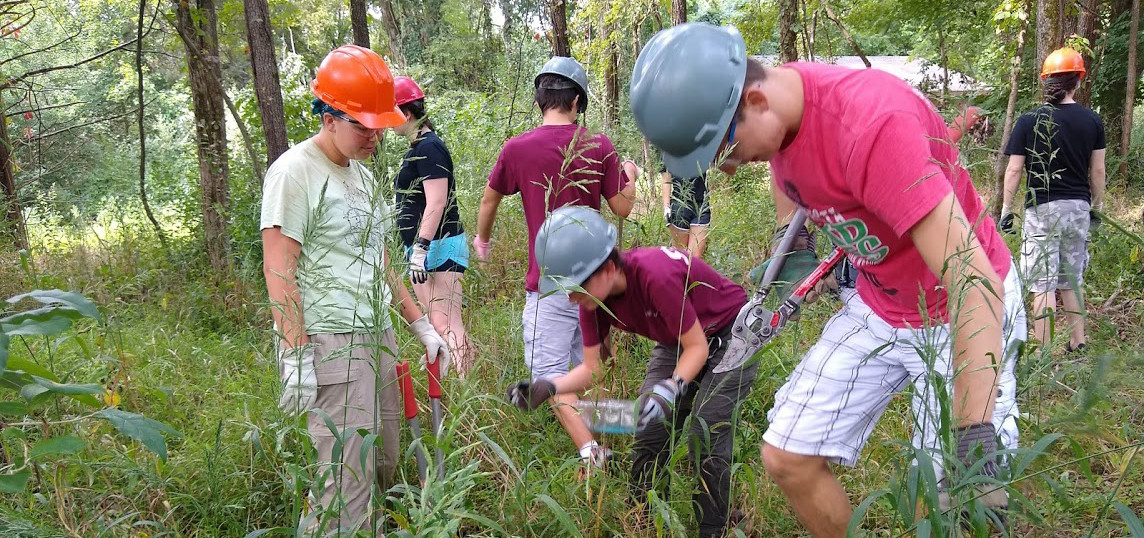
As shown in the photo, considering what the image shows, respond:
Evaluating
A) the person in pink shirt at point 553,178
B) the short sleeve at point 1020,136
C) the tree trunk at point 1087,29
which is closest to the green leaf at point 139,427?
the person in pink shirt at point 553,178

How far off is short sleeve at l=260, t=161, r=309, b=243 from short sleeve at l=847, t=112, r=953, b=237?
66.2 inches

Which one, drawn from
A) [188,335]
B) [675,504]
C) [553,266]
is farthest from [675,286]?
[188,335]

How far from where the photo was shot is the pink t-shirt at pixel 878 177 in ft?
4.76

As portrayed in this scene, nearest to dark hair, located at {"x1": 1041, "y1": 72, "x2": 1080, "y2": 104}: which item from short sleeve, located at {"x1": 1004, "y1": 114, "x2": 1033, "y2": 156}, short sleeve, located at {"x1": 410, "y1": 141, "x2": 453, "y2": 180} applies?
short sleeve, located at {"x1": 1004, "y1": 114, "x2": 1033, "y2": 156}

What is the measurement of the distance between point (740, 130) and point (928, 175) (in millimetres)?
458

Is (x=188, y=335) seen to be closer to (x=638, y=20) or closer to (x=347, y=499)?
(x=347, y=499)

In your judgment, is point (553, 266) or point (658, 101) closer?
point (658, 101)

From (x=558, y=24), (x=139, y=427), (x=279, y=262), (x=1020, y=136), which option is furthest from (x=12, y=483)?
(x=558, y=24)

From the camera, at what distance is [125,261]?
657cm

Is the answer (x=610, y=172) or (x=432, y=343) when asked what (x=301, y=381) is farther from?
(x=610, y=172)

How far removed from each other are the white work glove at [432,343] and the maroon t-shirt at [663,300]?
549mm

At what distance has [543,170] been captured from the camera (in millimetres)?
3254

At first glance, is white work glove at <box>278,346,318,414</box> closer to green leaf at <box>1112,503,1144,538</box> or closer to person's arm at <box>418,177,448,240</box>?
person's arm at <box>418,177,448,240</box>

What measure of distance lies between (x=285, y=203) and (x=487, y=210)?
1.40 meters
